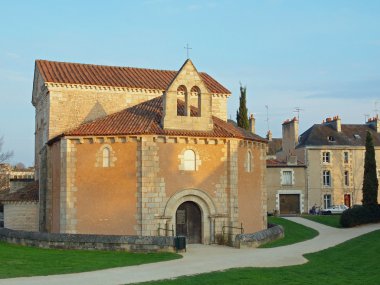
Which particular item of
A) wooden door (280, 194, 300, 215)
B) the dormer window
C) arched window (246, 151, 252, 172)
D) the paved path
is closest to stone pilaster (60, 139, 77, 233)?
the paved path

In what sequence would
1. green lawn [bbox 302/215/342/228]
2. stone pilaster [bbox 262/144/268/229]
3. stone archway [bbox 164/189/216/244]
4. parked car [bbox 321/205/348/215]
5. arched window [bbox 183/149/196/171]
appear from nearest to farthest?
stone archway [bbox 164/189/216/244] → arched window [bbox 183/149/196/171] → stone pilaster [bbox 262/144/268/229] → green lawn [bbox 302/215/342/228] → parked car [bbox 321/205/348/215]

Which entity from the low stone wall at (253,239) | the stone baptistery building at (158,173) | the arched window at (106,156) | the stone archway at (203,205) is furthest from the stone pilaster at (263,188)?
the arched window at (106,156)

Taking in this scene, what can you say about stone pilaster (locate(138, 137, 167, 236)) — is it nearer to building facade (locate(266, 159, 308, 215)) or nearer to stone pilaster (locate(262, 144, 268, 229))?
stone pilaster (locate(262, 144, 268, 229))

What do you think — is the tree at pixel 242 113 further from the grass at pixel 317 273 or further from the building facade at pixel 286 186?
the grass at pixel 317 273

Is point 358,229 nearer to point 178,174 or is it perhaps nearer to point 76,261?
point 178,174

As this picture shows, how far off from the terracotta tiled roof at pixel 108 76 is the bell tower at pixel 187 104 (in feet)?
20.0

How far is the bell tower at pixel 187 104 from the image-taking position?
29719 millimetres

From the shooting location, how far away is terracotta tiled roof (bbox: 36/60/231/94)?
113 ft

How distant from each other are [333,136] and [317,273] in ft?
144

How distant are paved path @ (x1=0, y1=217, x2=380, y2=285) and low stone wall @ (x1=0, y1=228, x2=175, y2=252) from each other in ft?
4.77

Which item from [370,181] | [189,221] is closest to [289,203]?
[370,181]

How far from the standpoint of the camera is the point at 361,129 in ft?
210

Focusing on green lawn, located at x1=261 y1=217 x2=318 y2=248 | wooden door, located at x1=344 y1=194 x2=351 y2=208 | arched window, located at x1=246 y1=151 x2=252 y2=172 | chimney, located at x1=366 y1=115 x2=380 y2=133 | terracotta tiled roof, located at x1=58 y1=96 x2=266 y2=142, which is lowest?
green lawn, located at x1=261 y1=217 x2=318 y2=248

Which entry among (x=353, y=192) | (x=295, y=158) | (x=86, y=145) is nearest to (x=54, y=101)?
(x=86, y=145)
